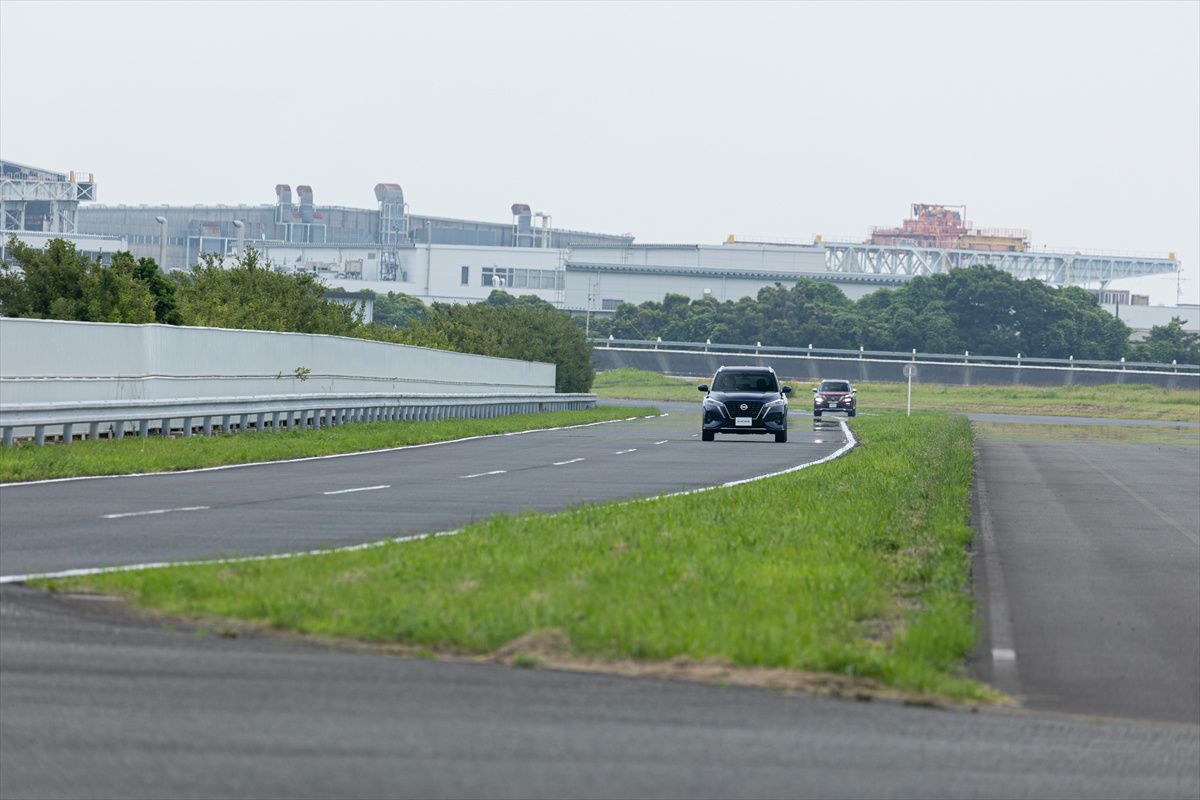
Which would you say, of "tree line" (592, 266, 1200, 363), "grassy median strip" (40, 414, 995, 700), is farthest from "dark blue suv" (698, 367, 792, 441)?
"tree line" (592, 266, 1200, 363)

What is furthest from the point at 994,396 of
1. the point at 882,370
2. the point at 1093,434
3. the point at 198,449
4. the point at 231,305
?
the point at 198,449

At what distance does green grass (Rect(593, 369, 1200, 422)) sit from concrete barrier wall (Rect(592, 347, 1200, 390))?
235 centimetres

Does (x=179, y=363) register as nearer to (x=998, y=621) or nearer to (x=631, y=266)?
(x=998, y=621)

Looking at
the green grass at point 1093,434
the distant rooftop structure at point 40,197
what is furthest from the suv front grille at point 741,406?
the distant rooftop structure at point 40,197

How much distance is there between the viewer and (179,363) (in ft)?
96.4

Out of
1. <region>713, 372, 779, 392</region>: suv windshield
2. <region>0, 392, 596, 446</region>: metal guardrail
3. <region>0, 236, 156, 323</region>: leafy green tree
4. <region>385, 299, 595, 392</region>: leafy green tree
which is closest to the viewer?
<region>0, 392, 596, 446</region>: metal guardrail

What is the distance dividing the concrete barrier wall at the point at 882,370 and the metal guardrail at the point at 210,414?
3118 inches

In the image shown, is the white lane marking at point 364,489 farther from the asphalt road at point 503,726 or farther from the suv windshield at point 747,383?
the suv windshield at point 747,383

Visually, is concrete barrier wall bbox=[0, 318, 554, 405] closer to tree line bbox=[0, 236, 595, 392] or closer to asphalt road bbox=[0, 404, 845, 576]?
asphalt road bbox=[0, 404, 845, 576]

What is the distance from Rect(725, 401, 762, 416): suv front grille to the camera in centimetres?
3891

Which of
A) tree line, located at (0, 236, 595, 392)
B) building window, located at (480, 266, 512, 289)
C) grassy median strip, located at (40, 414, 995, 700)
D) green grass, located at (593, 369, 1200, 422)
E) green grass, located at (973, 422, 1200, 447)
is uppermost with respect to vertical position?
building window, located at (480, 266, 512, 289)

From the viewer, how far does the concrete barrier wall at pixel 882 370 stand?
122 m

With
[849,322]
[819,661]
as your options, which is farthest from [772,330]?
[819,661]

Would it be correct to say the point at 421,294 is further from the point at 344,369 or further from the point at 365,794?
the point at 365,794
